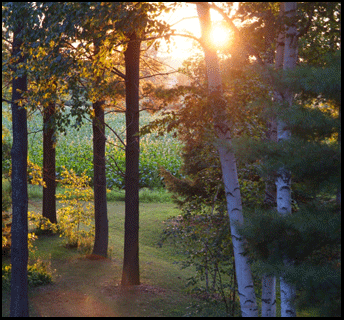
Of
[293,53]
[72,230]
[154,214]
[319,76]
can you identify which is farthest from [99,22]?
[154,214]

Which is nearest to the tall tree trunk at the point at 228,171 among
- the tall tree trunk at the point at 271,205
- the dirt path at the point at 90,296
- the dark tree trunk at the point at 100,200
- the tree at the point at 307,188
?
the tall tree trunk at the point at 271,205

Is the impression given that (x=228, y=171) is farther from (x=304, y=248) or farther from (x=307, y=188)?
(x=304, y=248)

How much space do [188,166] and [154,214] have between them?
24.2 feet

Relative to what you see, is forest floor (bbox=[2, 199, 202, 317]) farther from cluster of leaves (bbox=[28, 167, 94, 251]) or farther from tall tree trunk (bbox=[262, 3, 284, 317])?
tall tree trunk (bbox=[262, 3, 284, 317])

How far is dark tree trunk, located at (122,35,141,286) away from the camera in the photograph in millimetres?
8516

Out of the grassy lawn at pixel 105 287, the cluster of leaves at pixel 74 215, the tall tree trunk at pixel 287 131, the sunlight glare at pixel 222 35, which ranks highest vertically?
the sunlight glare at pixel 222 35

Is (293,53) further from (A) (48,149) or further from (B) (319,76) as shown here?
(A) (48,149)

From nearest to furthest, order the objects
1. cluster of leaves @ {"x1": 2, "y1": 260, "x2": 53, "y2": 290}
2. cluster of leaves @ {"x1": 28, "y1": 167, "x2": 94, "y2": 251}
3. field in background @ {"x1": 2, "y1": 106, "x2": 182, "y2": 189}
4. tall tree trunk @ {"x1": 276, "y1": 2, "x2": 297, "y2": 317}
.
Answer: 1. tall tree trunk @ {"x1": 276, "y1": 2, "x2": 297, "y2": 317}
2. cluster of leaves @ {"x1": 2, "y1": 260, "x2": 53, "y2": 290}
3. cluster of leaves @ {"x1": 28, "y1": 167, "x2": 94, "y2": 251}
4. field in background @ {"x1": 2, "y1": 106, "x2": 182, "y2": 189}

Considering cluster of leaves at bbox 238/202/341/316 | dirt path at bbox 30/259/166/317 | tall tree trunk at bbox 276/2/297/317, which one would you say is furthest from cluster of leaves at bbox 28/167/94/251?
cluster of leaves at bbox 238/202/341/316

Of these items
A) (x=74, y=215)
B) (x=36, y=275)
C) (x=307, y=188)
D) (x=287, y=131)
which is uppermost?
(x=287, y=131)

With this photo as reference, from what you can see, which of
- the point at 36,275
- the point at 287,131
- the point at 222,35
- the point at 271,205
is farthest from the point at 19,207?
the point at 287,131

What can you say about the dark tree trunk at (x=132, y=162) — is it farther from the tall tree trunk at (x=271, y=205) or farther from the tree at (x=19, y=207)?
the tall tree trunk at (x=271, y=205)

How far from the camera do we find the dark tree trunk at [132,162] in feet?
27.9

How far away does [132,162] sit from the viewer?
8555mm
